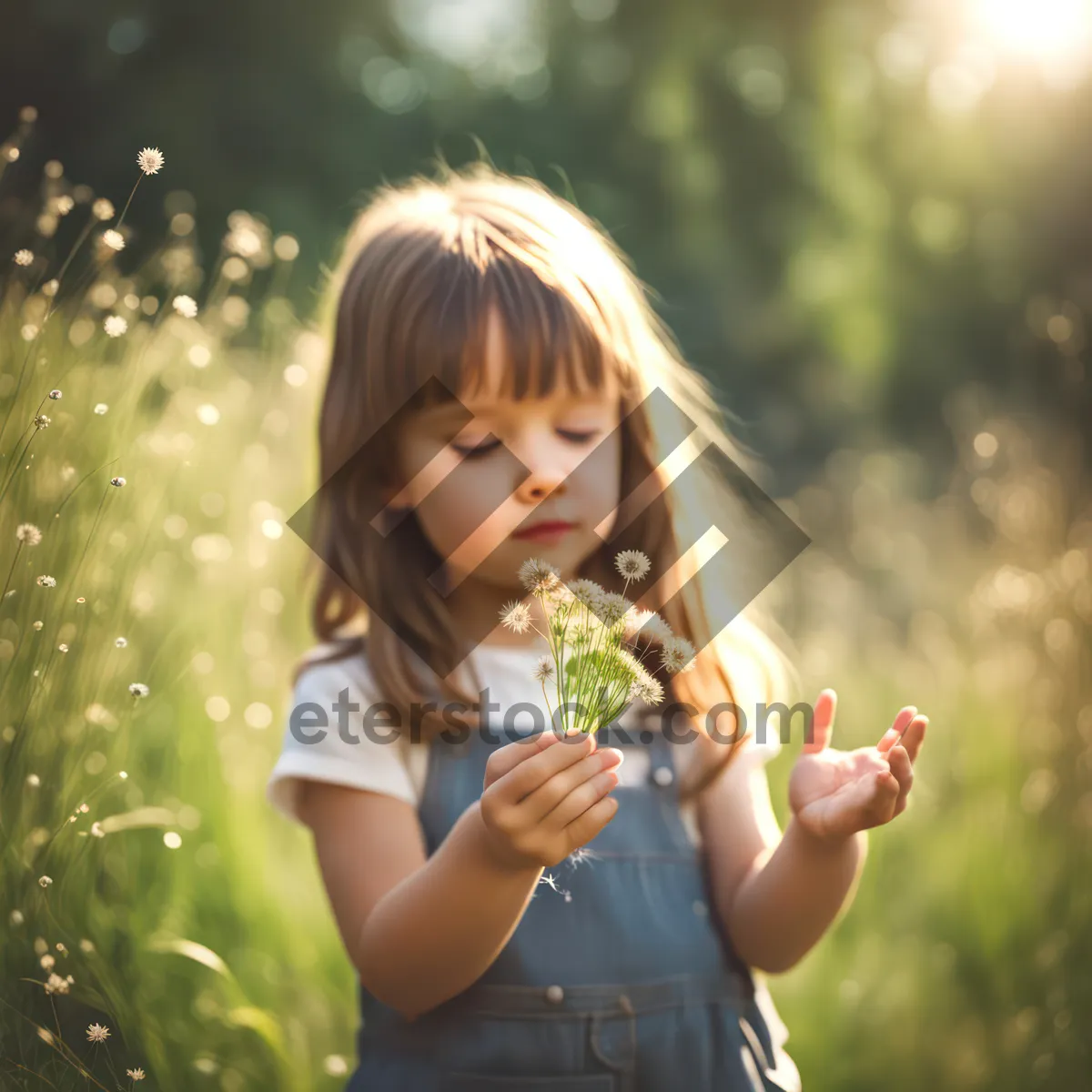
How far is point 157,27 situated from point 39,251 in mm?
1944

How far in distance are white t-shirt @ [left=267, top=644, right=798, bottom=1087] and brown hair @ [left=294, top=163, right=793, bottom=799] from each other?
0.7 inches

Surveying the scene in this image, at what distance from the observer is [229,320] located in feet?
4.19

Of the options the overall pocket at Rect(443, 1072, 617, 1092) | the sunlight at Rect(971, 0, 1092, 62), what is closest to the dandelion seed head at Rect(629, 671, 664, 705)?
the overall pocket at Rect(443, 1072, 617, 1092)

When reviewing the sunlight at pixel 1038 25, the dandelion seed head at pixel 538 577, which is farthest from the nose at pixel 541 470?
the sunlight at pixel 1038 25

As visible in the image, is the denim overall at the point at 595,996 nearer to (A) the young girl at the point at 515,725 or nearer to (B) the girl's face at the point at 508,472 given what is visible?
(A) the young girl at the point at 515,725

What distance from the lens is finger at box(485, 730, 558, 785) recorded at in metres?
0.71

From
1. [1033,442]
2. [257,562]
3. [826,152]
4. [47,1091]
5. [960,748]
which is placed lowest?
[47,1091]

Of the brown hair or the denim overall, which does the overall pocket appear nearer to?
the denim overall

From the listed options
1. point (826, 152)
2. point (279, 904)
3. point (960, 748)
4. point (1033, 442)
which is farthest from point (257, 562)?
point (826, 152)

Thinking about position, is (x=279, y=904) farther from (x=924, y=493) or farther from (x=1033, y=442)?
(x=924, y=493)

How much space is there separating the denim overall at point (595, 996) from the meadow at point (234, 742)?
0.23m

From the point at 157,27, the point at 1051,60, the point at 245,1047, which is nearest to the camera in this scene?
the point at 245,1047

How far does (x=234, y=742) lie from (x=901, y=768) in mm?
986

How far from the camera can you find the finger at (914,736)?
806mm
